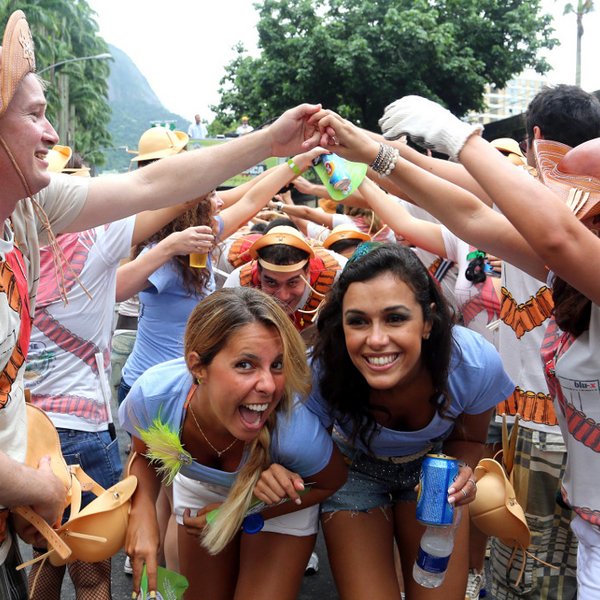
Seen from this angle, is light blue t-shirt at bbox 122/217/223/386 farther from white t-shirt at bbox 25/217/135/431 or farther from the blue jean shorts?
the blue jean shorts

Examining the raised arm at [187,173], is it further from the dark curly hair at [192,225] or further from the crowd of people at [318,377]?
the dark curly hair at [192,225]

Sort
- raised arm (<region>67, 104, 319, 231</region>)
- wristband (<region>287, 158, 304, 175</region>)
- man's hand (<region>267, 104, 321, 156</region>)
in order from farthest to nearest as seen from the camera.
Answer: wristband (<region>287, 158, 304, 175</region>), man's hand (<region>267, 104, 321, 156</region>), raised arm (<region>67, 104, 319, 231</region>)

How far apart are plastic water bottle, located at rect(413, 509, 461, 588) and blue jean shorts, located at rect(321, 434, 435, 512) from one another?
0.42m

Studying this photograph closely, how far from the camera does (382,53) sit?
80.6ft

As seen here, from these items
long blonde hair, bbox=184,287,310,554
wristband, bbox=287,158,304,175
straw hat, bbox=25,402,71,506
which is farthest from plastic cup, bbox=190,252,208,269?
straw hat, bbox=25,402,71,506

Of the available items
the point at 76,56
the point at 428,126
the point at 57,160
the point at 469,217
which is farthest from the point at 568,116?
the point at 76,56

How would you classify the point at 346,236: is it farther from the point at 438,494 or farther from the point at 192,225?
the point at 438,494

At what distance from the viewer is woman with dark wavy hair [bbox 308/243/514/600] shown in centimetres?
270

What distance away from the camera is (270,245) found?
162 inches

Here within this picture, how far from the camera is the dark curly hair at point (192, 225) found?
13.3 ft

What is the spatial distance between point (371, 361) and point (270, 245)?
5.25 feet

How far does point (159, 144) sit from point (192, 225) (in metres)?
0.73

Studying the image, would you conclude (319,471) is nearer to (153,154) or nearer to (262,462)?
(262,462)

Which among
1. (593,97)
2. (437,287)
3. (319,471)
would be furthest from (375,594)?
(593,97)
